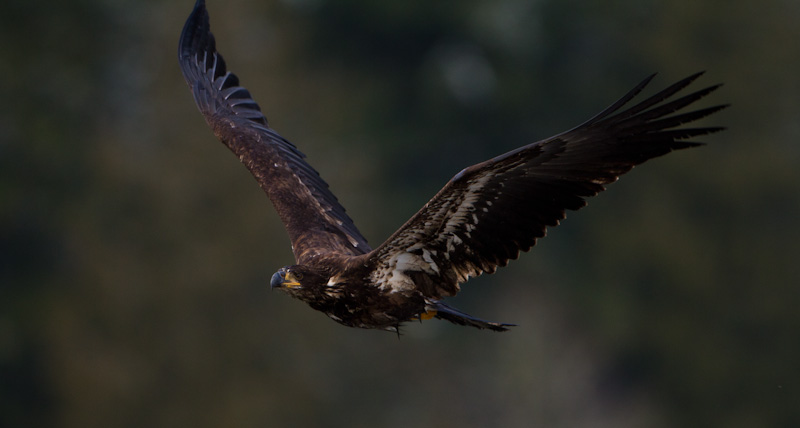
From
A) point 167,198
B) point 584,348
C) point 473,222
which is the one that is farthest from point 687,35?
point 473,222

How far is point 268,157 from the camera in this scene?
1208 centimetres

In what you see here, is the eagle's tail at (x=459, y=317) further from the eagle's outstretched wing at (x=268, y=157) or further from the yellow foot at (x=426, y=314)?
the eagle's outstretched wing at (x=268, y=157)

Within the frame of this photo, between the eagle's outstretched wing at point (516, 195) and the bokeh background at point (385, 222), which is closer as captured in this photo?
the eagle's outstretched wing at point (516, 195)

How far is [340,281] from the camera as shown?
10.1 meters

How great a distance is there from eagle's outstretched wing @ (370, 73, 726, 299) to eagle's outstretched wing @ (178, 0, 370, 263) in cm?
103

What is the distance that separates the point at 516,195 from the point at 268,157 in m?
3.13

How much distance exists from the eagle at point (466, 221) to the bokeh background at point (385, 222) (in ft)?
58.2

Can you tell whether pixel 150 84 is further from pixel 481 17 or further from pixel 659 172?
pixel 659 172

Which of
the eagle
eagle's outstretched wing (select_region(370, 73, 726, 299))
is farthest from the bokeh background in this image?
eagle's outstretched wing (select_region(370, 73, 726, 299))

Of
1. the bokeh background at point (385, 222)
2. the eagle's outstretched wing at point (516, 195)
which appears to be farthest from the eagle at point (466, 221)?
the bokeh background at point (385, 222)

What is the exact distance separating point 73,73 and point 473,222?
28282 mm

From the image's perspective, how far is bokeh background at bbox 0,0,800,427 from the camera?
29.9m

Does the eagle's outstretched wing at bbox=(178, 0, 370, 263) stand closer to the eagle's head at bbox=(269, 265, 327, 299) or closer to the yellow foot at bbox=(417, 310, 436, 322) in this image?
the eagle's head at bbox=(269, 265, 327, 299)

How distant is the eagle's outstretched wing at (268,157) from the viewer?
1132 cm
